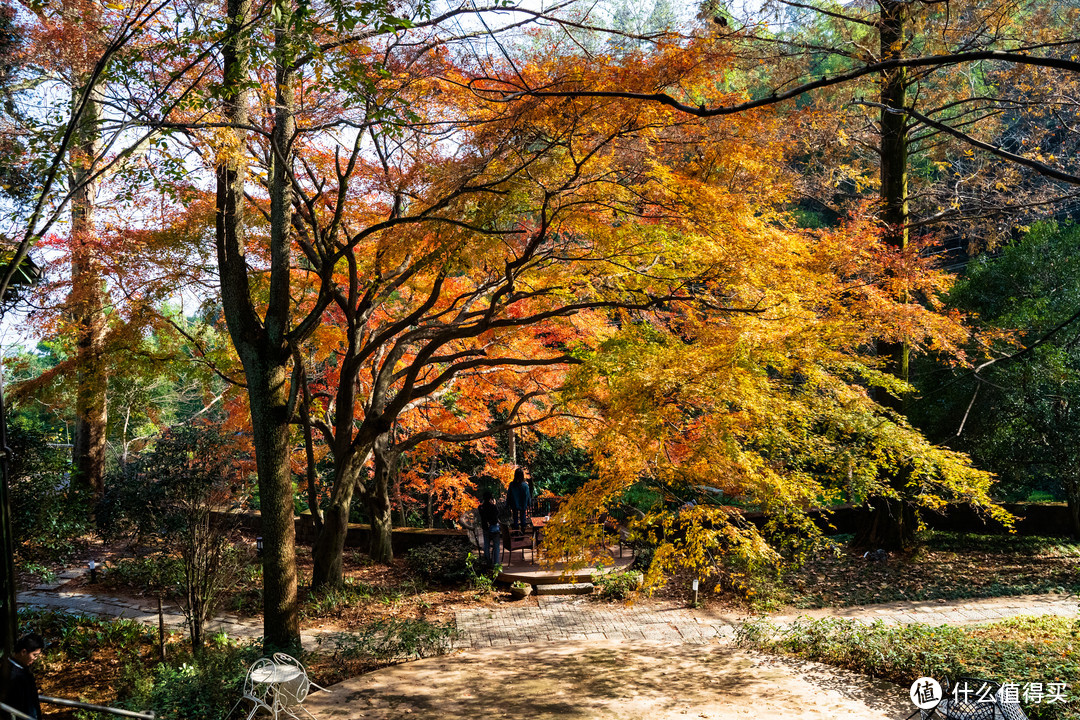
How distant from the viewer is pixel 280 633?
8.07 metres

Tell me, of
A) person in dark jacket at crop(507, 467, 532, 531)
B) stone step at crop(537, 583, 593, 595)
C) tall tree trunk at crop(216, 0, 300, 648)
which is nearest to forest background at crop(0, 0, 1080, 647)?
tall tree trunk at crop(216, 0, 300, 648)

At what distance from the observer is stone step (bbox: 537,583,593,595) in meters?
11.2

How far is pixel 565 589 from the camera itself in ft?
36.9

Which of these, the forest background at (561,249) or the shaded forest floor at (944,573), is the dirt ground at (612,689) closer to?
the forest background at (561,249)

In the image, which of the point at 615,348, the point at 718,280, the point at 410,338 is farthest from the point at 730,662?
the point at 410,338

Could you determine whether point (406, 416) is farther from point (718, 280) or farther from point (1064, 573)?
point (1064, 573)

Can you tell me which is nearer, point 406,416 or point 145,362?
point 145,362

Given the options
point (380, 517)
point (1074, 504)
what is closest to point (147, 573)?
point (380, 517)

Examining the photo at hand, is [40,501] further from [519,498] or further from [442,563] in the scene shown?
[519,498]

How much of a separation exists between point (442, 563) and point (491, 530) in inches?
50.2

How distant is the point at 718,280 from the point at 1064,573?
832cm

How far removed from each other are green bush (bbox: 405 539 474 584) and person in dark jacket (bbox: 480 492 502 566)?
0.36 m

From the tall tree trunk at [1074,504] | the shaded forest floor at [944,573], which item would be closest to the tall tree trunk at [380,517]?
the shaded forest floor at [944,573]

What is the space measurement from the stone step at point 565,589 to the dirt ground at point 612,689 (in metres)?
2.65
